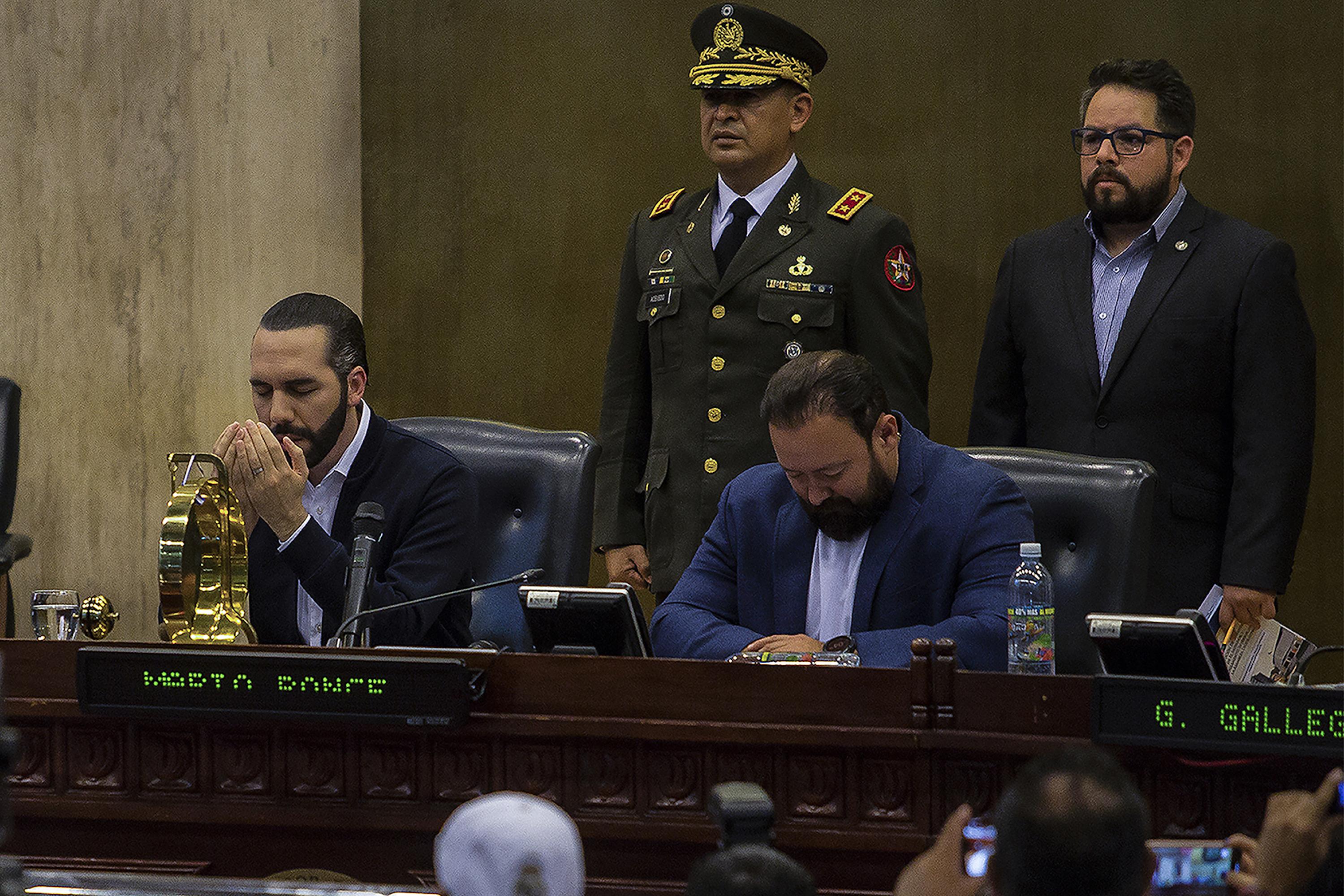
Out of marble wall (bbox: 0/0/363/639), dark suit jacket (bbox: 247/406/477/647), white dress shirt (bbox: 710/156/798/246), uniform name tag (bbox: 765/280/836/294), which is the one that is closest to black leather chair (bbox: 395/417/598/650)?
dark suit jacket (bbox: 247/406/477/647)

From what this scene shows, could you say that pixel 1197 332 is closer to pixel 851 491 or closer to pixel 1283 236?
pixel 851 491

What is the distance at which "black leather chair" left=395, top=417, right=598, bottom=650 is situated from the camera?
10.1ft

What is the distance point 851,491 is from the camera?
279cm

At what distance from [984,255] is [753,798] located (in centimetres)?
352

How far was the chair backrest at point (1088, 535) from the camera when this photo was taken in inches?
111

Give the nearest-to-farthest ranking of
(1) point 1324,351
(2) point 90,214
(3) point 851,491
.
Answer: (3) point 851,491, (1) point 1324,351, (2) point 90,214

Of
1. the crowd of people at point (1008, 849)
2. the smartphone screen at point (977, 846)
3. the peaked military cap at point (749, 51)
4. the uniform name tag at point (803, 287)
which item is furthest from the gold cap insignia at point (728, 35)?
the crowd of people at point (1008, 849)

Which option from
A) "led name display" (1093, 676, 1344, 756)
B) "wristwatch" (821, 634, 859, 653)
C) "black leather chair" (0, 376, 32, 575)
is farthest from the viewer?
"black leather chair" (0, 376, 32, 575)

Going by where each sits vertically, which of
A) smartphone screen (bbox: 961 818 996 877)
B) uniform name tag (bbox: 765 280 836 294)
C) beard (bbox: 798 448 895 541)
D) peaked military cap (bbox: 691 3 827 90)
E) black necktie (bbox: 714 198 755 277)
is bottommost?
smartphone screen (bbox: 961 818 996 877)

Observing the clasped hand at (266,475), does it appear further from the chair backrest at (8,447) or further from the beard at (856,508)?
the chair backrest at (8,447)

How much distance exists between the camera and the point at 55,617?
104 inches

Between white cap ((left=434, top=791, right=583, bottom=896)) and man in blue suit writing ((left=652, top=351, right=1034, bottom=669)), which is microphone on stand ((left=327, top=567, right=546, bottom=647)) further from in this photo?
white cap ((left=434, top=791, right=583, bottom=896))

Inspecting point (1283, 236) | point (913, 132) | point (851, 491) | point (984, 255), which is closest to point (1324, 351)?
point (1283, 236)

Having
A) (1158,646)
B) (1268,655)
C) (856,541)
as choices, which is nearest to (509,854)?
(1158,646)
